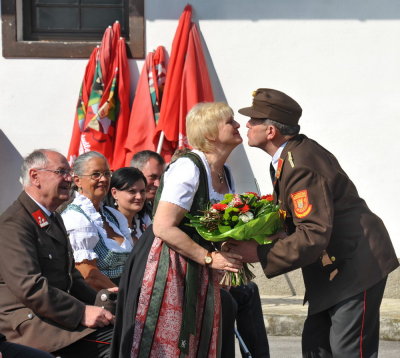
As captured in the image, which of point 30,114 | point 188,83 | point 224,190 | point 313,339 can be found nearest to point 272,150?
point 224,190

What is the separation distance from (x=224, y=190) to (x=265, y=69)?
395 centimetres

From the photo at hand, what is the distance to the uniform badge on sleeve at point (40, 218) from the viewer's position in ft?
16.6

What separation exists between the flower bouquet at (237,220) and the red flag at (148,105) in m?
4.12

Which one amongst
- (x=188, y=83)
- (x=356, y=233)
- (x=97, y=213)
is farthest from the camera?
(x=188, y=83)

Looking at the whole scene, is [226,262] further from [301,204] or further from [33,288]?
[33,288]

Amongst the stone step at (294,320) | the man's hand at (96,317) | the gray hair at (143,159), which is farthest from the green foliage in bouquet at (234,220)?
the stone step at (294,320)

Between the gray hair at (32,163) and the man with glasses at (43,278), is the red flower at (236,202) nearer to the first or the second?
the man with glasses at (43,278)

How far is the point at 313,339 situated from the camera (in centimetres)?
505

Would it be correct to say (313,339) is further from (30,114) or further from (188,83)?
(30,114)

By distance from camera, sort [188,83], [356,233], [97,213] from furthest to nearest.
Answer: [188,83] < [97,213] < [356,233]

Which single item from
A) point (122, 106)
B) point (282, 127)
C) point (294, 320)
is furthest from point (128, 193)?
point (122, 106)

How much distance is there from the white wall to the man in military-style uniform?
3919 mm

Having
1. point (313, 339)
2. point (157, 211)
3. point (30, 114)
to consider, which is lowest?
point (313, 339)

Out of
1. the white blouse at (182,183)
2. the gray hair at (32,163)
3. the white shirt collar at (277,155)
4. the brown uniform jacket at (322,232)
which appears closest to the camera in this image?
the brown uniform jacket at (322,232)
